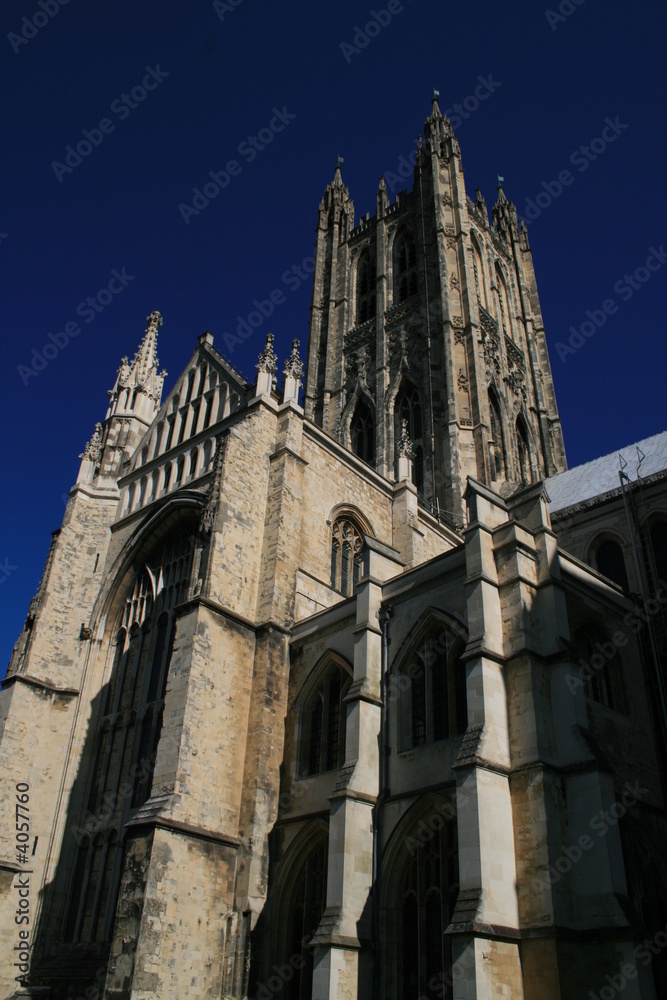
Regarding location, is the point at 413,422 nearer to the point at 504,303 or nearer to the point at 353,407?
the point at 353,407

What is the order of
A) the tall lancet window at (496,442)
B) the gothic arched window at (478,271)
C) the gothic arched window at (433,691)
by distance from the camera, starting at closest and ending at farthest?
the gothic arched window at (433,691) < the tall lancet window at (496,442) < the gothic arched window at (478,271)

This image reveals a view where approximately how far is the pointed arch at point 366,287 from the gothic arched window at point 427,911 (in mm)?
34439

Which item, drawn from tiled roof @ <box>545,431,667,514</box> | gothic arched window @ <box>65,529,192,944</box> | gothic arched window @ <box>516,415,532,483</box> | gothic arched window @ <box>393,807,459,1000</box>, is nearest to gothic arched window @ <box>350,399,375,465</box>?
gothic arched window @ <box>516,415,532,483</box>

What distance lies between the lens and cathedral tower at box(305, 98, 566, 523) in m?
35.1

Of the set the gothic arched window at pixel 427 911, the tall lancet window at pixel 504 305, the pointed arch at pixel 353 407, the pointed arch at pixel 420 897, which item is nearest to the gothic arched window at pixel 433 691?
the pointed arch at pixel 420 897

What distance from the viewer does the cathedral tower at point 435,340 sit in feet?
115

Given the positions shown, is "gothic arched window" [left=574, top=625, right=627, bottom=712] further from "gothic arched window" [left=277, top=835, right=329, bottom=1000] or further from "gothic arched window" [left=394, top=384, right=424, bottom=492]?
"gothic arched window" [left=394, top=384, right=424, bottom=492]

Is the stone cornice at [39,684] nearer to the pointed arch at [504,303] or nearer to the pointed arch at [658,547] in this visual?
the pointed arch at [658,547]

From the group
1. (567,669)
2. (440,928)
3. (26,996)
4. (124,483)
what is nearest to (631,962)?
(440,928)

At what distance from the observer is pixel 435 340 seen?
3822 centimetres

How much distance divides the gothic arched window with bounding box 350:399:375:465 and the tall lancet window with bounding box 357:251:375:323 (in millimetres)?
6807

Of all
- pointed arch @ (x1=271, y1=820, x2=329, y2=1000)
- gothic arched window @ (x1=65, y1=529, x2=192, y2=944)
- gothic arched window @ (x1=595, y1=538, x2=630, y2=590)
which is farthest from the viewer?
gothic arched window @ (x1=595, y1=538, x2=630, y2=590)

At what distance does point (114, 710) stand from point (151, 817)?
262 inches

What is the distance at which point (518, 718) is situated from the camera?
12.8 m
